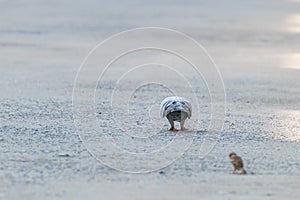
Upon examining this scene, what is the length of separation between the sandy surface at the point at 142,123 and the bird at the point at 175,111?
115 millimetres

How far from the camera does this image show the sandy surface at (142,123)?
6.25 meters

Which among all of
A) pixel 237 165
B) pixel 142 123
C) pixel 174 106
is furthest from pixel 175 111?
pixel 237 165

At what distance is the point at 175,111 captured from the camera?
26.2 feet

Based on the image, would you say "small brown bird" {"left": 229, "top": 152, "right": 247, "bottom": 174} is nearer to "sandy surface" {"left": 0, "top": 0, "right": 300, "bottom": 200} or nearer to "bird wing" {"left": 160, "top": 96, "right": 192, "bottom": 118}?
"sandy surface" {"left": 0, "top": 0, "right": 300, "bottom": 200}

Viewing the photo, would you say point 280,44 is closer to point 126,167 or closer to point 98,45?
point 98,45

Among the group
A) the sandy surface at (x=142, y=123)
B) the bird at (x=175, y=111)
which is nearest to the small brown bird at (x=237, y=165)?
the sandy surface at (x=142, y=123)

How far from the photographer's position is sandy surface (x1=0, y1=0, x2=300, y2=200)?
625 centimetres

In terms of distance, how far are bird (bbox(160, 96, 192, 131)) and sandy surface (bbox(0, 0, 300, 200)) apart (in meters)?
0.12

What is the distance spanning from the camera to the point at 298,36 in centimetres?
1708

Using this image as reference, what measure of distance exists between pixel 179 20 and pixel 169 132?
1134cm

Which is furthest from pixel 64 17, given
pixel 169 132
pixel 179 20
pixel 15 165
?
pixel 15 165

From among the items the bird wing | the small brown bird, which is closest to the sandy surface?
the small brown bird

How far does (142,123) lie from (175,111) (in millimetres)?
599

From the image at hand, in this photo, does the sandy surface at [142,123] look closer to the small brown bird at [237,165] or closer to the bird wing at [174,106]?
the small brown bird at [237,165]
